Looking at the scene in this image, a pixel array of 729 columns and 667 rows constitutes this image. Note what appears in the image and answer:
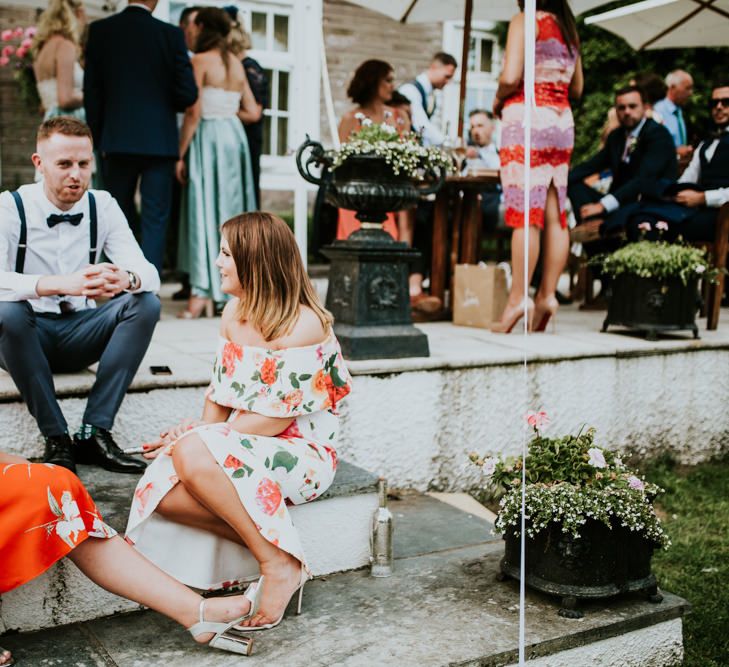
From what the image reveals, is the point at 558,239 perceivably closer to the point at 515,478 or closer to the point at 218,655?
the point at 515,478

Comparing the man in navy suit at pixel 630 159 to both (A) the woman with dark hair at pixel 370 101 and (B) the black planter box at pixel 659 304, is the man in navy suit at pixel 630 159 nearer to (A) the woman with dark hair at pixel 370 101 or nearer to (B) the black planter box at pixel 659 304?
(B) the black planter box at pixel 659 304

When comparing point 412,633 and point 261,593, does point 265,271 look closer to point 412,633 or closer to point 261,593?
point 261,593

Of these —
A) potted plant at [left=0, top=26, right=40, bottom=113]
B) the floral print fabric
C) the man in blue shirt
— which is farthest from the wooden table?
potted plant at [left=0, top=26, right=40, bottom=113]

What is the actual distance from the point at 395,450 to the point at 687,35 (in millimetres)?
5252

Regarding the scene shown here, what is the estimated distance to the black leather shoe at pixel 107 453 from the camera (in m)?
3.29

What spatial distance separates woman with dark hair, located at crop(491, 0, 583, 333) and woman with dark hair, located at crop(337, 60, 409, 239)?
1068mm

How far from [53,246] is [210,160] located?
242 cm

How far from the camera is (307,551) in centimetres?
303

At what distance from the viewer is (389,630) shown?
269 cm

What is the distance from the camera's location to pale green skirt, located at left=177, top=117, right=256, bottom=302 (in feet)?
18.5

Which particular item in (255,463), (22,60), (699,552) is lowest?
(699,552)

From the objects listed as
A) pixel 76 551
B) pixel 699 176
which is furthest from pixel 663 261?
pixel 76 551

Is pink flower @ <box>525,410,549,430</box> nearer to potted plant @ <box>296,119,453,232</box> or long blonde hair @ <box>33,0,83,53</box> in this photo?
potted plant @ <box>296,119,453,232</box>

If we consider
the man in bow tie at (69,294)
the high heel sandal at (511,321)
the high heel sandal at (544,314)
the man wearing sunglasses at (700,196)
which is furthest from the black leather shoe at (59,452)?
the man wearing sunglasses at (700,196)
